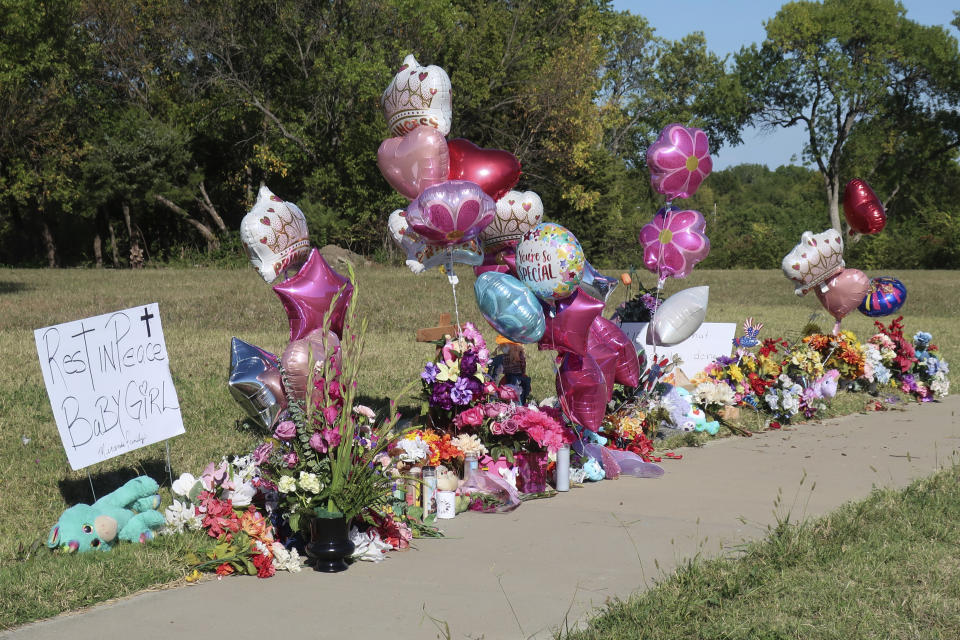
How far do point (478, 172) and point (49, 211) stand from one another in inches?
1493

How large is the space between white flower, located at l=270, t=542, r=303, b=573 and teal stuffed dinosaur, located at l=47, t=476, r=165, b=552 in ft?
2.52

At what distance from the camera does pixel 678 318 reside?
7871 millimetres

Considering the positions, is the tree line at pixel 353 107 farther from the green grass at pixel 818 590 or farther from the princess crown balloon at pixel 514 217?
the green grass at pixel 818 590

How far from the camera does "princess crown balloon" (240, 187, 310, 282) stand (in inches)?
246

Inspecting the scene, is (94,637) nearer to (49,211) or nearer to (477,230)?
(477,230)

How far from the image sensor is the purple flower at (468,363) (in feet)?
20.9

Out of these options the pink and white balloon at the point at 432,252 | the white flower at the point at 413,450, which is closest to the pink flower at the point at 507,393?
the white flower at the point at 413,450

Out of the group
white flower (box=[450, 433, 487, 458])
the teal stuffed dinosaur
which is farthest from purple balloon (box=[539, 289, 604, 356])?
the teal stuffed dinosaur

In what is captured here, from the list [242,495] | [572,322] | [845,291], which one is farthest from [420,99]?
[845,291]

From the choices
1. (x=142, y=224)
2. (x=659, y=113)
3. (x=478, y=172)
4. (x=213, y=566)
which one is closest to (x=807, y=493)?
(x=478, y=172)

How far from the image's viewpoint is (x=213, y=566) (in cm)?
474

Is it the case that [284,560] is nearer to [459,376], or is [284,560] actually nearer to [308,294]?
[459,376]

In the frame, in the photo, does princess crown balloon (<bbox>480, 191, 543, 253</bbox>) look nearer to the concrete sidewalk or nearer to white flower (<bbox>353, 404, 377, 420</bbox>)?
the concrete sidewalk

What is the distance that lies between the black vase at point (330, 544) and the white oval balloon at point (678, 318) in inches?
151
